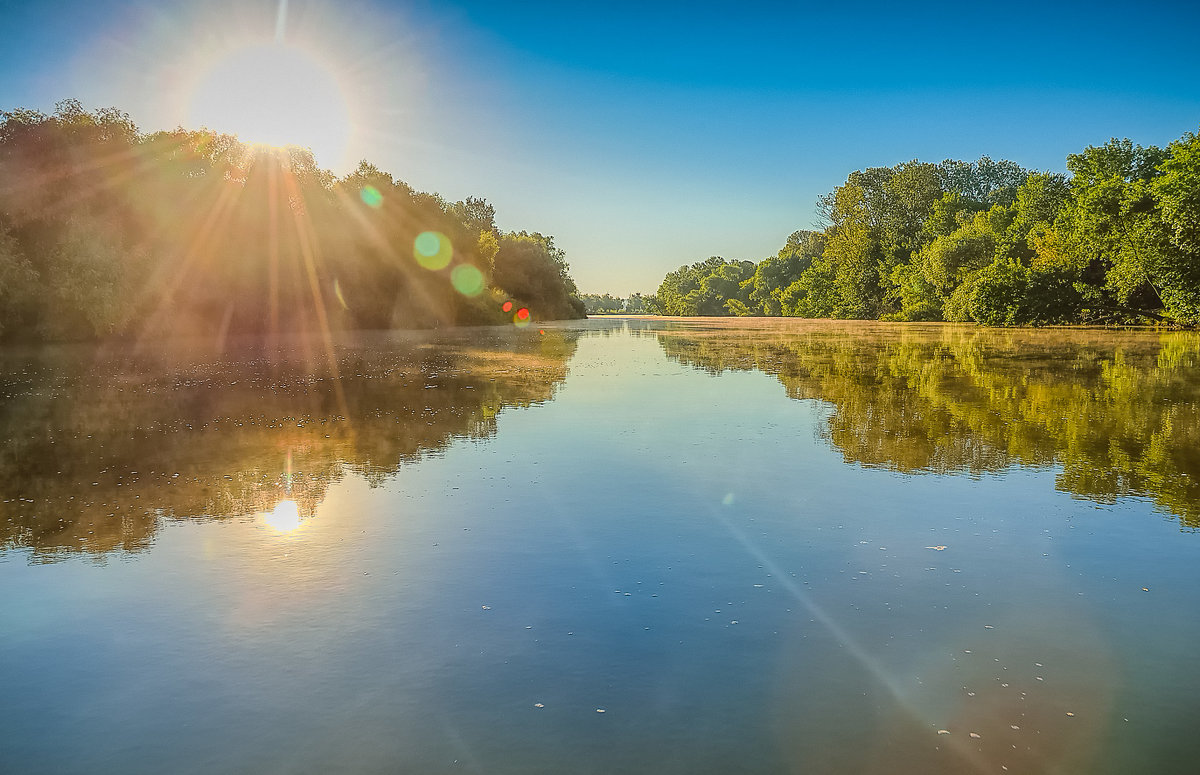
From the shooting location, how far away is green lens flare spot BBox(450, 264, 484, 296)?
7661cm

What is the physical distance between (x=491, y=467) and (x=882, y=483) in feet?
15.2

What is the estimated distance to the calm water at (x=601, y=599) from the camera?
12.0ft

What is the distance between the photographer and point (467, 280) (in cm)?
7925

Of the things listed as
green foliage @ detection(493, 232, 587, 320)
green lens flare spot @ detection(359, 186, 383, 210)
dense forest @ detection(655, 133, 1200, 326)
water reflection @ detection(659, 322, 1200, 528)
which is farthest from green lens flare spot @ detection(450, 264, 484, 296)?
water reflection @ detection(659, 322, 1200, 528)

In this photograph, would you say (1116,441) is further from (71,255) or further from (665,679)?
(71,255)

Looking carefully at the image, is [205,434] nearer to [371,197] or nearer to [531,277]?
[371,197]

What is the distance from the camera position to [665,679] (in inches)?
164

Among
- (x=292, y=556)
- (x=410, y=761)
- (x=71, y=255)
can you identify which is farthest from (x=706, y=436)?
(x=71, y=255)

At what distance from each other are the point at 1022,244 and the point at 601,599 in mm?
80217

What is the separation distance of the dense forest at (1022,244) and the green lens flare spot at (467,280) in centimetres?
4668

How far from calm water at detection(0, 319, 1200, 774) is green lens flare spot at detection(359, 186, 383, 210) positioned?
5992 cm

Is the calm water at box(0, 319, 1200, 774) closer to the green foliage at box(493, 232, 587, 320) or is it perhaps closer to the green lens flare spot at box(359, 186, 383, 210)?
the green lens flare spot at box(359, 186, 383, 210)

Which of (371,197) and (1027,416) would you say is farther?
(371,197)

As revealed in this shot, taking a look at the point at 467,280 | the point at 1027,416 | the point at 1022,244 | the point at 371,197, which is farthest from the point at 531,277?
the point at 1027,416
